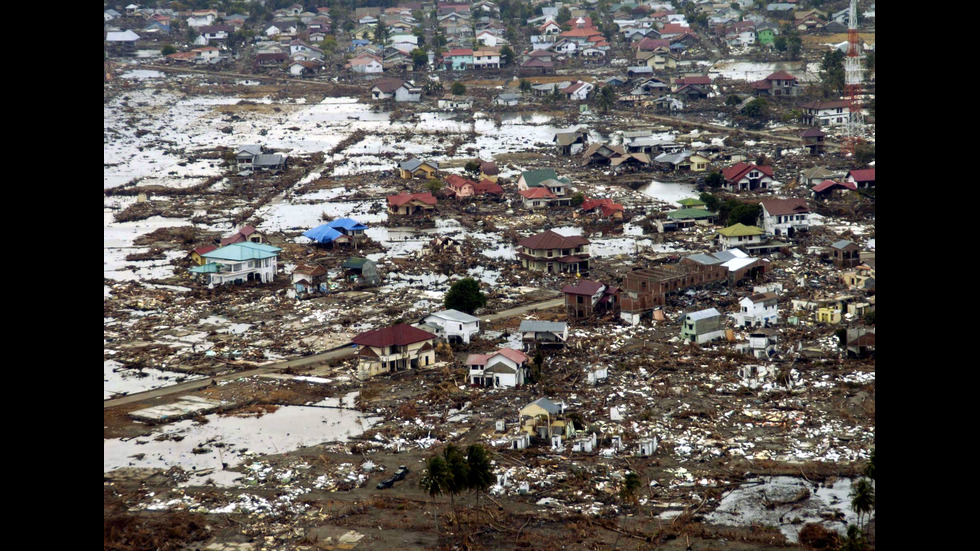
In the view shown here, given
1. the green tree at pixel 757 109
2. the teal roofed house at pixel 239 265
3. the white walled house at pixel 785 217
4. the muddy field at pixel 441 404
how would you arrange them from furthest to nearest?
the green tree at pixel 757 109 → the white walled house at pixel 785 217 → the teal roofed house at pixel 239 265 → the muddy field at pixel 441 404

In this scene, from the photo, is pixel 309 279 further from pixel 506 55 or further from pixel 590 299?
pixel 506 55

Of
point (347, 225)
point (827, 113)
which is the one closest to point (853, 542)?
point (347, 225)

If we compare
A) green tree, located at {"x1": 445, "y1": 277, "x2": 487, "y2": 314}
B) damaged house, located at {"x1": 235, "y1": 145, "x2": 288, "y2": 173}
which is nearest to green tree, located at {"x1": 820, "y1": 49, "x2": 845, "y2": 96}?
damaged house, located at {"x1": 235, "y1": 145, "x2": 288, "y2": 173}

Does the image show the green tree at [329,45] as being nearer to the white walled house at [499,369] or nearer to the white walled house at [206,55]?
the white walled house at [206,55]

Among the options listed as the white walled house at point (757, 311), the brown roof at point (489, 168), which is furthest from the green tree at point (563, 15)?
the white walled house at point (757, 311)

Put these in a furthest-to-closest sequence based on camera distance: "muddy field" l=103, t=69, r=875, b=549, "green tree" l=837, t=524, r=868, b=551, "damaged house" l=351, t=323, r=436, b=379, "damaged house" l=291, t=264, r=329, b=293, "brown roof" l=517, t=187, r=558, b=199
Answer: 1. "brown roof" l=517, t=187, r=558, b=199
2. "damaged house" l=291, t=264, r=329, b=293
3. "damaged house" l=351, t=323, r=436, b=379
4. "muddy field" l=103, t=69, r=875, b=549
5. "green tree" l=837, t=524, r=868, b=551

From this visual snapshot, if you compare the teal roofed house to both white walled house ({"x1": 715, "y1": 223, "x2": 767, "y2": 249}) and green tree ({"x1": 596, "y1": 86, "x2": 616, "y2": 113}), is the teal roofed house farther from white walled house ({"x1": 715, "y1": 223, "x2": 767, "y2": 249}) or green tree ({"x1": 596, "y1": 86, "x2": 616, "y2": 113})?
green tree ({"x1": 596, "y1": 86, "x2": 616, "y2": 113})
